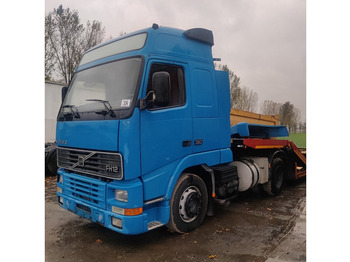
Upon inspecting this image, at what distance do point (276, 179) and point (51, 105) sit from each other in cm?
A: 592

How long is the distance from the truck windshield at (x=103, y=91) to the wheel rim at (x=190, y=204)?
4.75ft

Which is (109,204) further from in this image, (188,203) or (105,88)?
(105,88)

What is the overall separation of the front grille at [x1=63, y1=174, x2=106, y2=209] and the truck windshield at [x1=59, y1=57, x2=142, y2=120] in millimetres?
792

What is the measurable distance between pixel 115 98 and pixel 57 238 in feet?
6.88

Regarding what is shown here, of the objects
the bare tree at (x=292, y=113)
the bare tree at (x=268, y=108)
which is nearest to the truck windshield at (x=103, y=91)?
the bare tree at (x=292, y=113)

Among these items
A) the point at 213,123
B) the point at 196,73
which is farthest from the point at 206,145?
the point at 196,73

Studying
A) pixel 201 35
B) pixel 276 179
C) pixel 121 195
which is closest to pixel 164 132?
pixel 121 195

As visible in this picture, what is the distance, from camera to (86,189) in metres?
3.41

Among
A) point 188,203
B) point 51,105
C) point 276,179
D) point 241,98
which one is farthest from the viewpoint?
point 51,105

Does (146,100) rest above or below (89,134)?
above

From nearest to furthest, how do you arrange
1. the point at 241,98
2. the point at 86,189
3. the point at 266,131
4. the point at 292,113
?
1. the point at 86,189
2. the point at 292,113
3. the point at 266,131
4. the point at 241,98

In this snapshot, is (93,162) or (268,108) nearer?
(93,162)

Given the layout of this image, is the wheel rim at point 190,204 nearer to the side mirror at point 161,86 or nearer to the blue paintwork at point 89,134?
the blue paintwork at point 89,134

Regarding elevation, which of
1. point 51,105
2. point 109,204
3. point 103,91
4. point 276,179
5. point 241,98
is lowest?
point 276,179
